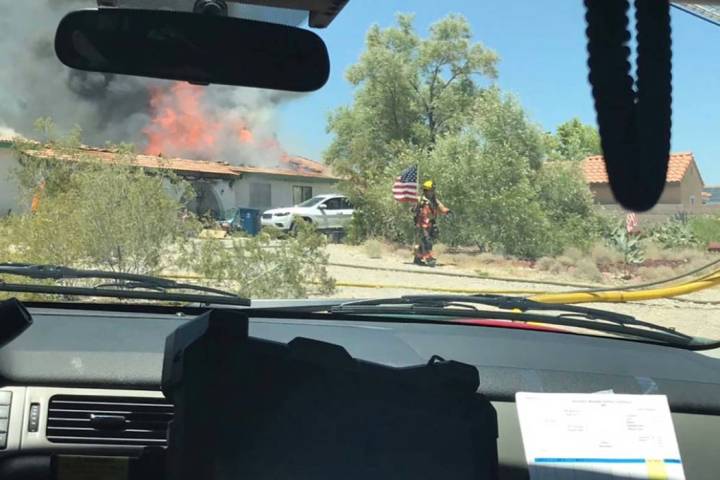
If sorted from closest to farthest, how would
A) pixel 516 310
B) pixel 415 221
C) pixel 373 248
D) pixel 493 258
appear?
pixel 516 310 → pixel 493 258 → pixel 415 221 → pixel 373 248

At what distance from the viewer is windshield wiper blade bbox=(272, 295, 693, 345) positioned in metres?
3.90

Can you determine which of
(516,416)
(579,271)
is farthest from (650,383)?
(579,271)

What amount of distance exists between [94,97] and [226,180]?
87 centimetres

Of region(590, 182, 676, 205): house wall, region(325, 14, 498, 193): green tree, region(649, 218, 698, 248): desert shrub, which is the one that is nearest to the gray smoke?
region(325, 14, 498, 193): green tree

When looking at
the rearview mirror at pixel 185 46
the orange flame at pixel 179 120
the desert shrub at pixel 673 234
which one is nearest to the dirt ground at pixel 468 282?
the desert shrub at pixel 673 234

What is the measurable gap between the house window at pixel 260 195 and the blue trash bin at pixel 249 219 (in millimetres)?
62

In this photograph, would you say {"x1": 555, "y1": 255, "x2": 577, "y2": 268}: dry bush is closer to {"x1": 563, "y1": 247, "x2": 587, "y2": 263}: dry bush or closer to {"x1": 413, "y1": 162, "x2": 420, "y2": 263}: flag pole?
{"x1": 563, "y1": 247, "x2": 587, "y2": 263}: dry bush

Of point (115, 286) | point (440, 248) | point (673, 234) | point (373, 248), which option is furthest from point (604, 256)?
point (115, 286)

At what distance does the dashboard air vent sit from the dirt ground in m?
1.36

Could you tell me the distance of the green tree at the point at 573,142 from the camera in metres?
2.40

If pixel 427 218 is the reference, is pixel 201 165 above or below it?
above

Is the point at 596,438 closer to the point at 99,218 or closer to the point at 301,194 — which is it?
the point at 301,194

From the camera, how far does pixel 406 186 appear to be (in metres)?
4.71

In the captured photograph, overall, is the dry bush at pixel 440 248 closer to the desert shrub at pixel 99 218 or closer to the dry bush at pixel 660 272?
the dry bush at pixel 660 272
